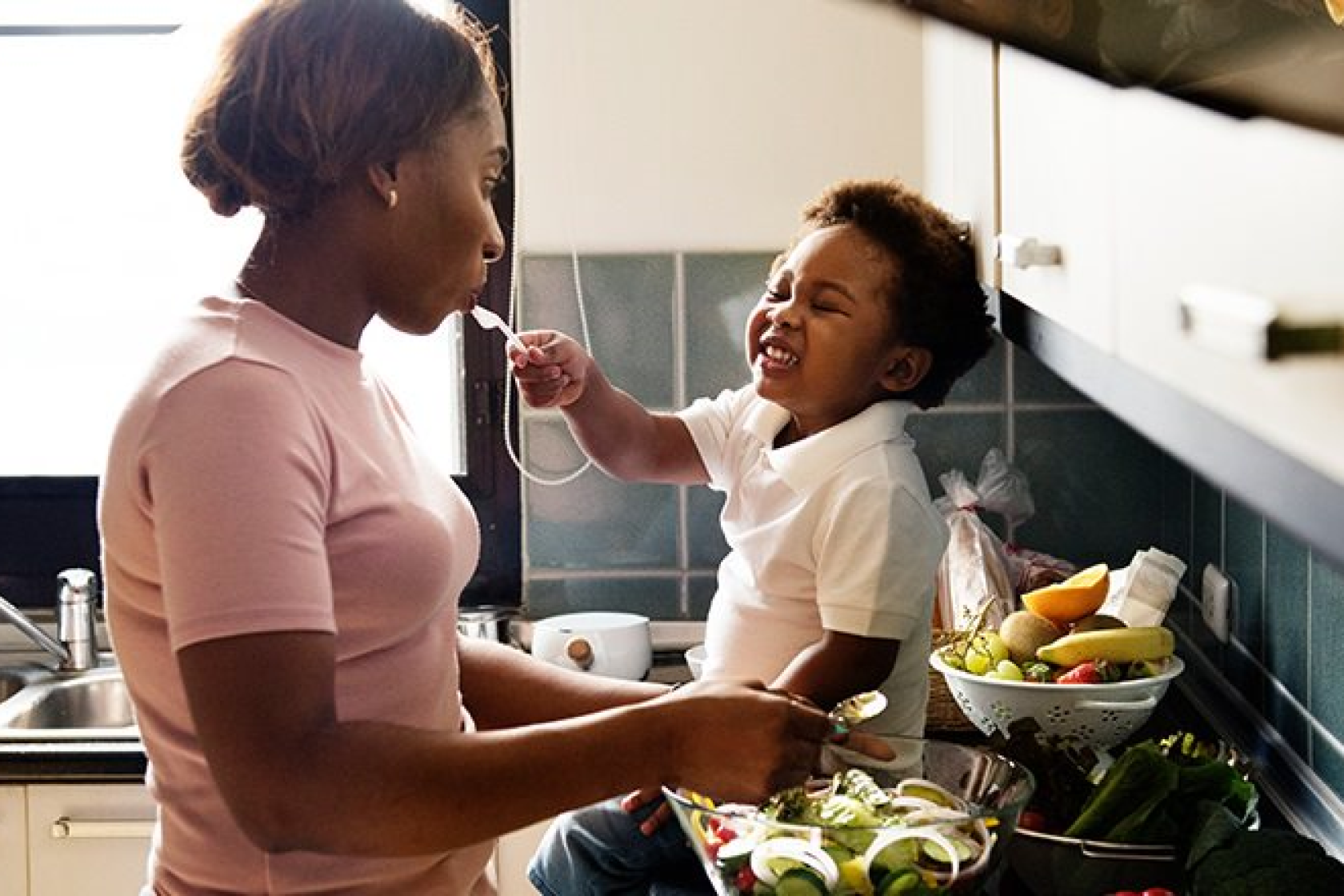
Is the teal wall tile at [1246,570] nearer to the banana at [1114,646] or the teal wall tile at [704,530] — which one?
the banana at [1114,646]

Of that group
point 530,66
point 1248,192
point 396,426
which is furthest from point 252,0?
point 530,66

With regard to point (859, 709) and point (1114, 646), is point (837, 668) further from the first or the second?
point (1114, 646)

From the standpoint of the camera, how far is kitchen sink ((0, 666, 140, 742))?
8.39ft

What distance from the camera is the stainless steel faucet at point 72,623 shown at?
263 cm

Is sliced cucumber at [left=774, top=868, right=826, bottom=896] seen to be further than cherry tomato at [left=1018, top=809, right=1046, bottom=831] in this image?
No

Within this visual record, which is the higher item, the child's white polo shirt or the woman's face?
the woman's face

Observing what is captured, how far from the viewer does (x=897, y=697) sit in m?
1.96

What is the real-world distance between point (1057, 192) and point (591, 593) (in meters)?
1.26

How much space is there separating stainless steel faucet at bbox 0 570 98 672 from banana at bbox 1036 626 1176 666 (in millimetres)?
1292

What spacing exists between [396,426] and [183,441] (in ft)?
0.74

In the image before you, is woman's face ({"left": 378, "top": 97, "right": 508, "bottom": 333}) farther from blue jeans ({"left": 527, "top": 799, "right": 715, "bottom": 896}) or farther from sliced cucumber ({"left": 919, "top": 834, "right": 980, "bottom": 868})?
blue jeans ({"left": 527, "top": 799, "right": 715, "bottom": 896})

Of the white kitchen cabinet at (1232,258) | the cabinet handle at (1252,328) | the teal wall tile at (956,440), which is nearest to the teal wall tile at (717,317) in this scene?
the teal wall tile at (956,440)

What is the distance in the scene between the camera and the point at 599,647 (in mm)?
2545

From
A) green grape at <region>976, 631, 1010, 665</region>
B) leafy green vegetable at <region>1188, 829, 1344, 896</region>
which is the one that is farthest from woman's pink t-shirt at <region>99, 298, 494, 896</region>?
green grape at <region>976, 631, 1010, 665</region>
